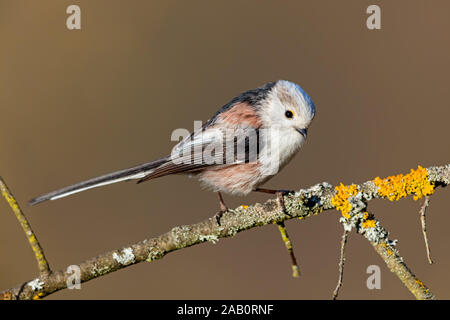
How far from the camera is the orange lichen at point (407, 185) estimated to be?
2158mm

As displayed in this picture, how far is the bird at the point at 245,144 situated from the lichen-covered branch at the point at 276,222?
20.5 inches

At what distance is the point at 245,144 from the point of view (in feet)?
9.59

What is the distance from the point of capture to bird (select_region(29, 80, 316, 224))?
2.82 m

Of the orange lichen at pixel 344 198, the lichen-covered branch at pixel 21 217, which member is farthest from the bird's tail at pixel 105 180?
the orange lichen at pixel 344 198

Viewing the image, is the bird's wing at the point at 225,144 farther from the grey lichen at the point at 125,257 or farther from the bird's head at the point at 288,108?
the grey lichen at the point at 125,257

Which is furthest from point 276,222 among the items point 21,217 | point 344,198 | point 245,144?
point 21,217

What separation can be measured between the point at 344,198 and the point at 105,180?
1.33 m

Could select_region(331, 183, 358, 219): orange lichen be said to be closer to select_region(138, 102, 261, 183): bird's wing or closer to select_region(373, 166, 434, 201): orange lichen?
select_region(373, 166, 434, 201): orange lichen

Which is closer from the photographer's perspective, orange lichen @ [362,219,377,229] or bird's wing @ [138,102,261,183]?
orange lichen @ [362,219,377,229]

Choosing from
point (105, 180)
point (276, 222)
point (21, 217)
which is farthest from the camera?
point (105, 180)

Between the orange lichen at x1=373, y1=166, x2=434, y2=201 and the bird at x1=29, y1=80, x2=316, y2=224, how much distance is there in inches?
28.5

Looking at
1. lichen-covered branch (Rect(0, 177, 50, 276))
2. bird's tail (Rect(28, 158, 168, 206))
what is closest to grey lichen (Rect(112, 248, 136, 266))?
lichen-covered branch (Rect(0, 177, 50, 276))

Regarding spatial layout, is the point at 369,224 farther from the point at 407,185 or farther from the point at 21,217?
the point at 21,217
